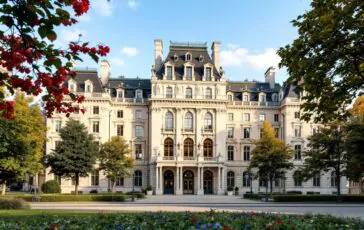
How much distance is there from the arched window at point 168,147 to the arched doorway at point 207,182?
6607mm

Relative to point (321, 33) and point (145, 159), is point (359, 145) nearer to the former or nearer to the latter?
point (321, 33)

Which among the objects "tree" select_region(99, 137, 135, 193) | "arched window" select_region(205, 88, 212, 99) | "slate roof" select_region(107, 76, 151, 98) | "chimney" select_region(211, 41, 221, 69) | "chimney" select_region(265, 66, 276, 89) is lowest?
"tree" select_region(99, 137, 135, 193)

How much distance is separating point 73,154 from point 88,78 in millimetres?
23622

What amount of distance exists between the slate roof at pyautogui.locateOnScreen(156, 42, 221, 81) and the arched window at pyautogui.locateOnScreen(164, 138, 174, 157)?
33.8 feet

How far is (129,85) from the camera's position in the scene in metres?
70.9

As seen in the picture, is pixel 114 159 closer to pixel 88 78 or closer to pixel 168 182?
pixel 168 182

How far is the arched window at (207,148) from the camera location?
214 ft

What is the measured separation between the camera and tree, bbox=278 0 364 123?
1075cm

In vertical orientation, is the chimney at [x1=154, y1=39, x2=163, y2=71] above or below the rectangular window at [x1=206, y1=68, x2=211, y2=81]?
above

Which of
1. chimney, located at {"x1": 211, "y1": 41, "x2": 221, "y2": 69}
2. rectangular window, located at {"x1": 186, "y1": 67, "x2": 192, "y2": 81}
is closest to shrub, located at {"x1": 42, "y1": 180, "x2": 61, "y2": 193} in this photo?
rectangular window, located at {"x1": 186, "y1": 67, "x2": 192, "y2": 81}

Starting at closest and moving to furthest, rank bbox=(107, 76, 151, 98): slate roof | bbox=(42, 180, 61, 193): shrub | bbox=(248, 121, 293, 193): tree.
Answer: bbox=(248, 121, 293, 193): tree, bbox=(42, 180, 61, 193): shrub, bbox=(107, 76, 151, 98): slate roof

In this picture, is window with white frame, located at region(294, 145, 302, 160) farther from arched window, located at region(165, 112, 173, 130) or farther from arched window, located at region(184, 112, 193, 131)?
arched window, located at region(165, 112, 173, 130)

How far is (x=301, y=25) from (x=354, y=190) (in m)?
86.2

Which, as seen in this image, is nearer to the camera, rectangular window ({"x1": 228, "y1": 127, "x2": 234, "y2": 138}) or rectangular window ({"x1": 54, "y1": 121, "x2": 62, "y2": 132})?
rectangular window ({"x1": 54, "y1": 121, "x2": 62, "y2": 132})
